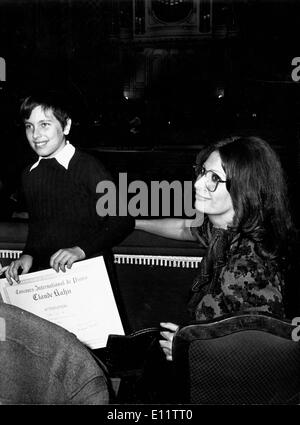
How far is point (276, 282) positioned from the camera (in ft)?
4.03

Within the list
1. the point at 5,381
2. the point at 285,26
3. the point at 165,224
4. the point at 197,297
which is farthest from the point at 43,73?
the point at 5,381

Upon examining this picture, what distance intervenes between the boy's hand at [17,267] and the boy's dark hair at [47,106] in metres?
0.48

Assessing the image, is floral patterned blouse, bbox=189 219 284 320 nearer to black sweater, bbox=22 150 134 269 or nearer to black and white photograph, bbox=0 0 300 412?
black and white photograph, bbox=0 0 300 412

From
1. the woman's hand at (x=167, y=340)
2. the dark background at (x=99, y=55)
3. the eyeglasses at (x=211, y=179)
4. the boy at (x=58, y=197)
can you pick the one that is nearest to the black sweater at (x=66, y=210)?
the boy at (x=58, y=197)

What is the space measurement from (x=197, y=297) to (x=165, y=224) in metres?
0.38

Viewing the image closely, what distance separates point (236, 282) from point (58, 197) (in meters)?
0.70

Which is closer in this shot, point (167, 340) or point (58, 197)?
point (167, 340)

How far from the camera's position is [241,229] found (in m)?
1.29

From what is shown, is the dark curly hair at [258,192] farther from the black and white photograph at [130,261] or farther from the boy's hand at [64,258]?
the boy's hand at [64,258]

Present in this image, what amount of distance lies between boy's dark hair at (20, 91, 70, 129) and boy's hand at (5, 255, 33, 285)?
0.48 metres

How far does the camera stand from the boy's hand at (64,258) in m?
1.47

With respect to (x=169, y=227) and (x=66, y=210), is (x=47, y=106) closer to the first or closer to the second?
(x=66, y=210)

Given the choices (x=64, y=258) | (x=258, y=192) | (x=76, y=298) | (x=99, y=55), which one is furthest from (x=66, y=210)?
(x=99, y=55)
